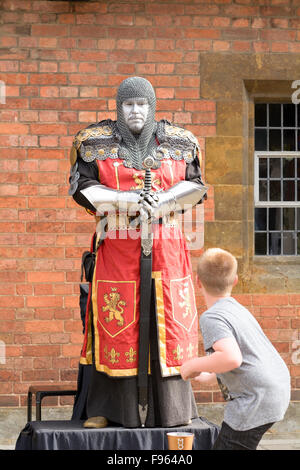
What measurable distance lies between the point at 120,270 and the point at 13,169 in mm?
2215

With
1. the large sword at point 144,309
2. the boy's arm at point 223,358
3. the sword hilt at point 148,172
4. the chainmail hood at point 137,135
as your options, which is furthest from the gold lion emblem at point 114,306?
the boy's arm at point 223,358

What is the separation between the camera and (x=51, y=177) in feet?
21.1

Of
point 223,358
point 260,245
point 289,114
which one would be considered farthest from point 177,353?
point 289,114

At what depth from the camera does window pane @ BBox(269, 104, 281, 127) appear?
7020 mm

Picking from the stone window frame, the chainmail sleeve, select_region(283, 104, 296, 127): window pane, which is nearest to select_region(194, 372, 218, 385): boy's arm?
the chainmail sleeve

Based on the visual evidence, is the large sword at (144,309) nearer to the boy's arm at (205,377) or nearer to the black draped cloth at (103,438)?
the black draped cloth at (103,438)

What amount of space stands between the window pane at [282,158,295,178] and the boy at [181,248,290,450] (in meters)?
3.74

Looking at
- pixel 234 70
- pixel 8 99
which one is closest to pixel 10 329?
pixel 8 99

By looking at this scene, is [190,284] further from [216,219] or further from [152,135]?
[216,219]

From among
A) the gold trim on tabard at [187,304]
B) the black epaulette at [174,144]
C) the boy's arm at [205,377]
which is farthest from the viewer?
the black epaulette at [174,144]

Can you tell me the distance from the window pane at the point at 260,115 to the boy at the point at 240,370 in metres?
3.74

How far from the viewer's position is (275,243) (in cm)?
706

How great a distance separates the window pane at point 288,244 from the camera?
7070 millimetres
